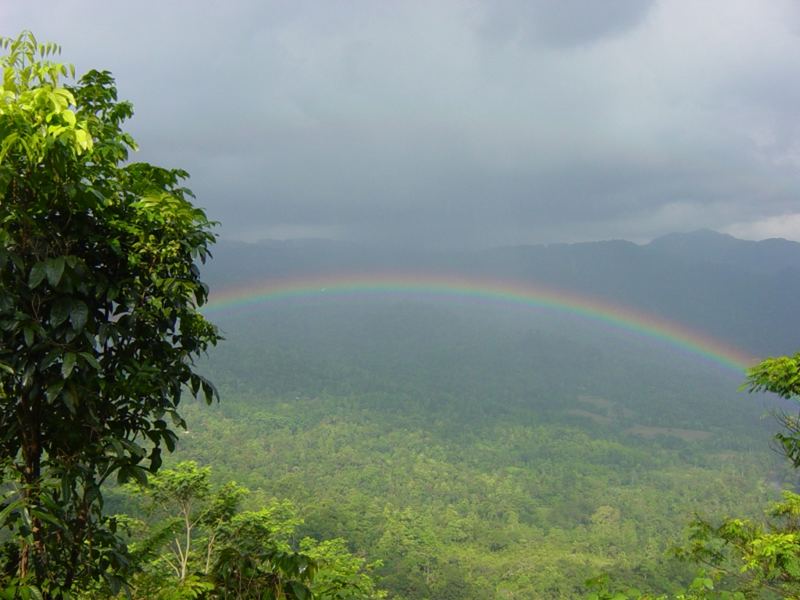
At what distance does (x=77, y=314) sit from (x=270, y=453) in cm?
8909

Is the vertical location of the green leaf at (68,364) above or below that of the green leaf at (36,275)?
below

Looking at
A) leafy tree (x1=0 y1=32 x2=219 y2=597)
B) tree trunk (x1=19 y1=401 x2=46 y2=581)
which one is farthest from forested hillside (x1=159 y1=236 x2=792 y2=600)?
tree trunk (x1=19 y1=401 x2=46 y2=581)

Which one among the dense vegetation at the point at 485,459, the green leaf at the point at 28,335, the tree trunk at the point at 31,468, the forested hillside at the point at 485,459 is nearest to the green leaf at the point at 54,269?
the green leaf at the point at 28,335

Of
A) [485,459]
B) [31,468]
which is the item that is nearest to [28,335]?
[31,468]

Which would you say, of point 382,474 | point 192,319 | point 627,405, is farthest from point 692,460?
point 192,319

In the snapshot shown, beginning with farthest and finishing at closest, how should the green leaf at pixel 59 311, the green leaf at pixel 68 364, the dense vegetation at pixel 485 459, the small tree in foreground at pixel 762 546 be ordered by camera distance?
the dense vegetation at pixel 485 459 → the small tree in foreground at pixel 762 546 → the green leaf at pixel 59 311 → the green leaf at pixel 68 364

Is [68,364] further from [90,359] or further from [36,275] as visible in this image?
[36,275]

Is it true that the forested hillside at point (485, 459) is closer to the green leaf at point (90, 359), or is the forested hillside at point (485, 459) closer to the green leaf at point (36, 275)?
the green leaf at point (90, 359)

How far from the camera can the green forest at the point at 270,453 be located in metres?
1.69

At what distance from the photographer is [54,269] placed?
1.58 metres

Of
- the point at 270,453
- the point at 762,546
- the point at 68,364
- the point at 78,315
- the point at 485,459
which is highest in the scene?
the point at 78,315

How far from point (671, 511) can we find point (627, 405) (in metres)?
92.5

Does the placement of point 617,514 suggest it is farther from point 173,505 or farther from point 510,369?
point 510,369

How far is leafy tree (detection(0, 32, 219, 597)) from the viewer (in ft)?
5.21
